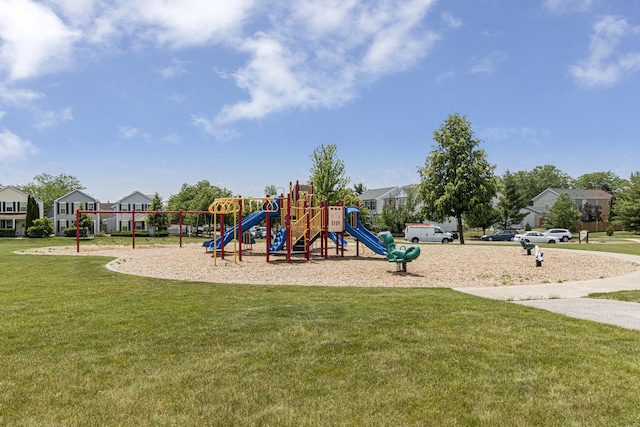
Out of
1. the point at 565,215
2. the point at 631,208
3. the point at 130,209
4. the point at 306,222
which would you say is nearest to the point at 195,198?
the point at 130,209

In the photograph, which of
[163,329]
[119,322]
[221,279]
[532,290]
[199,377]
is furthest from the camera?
[221,279]

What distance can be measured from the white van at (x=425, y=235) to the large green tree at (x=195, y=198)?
28.5 meters

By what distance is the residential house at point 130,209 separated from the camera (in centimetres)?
7056

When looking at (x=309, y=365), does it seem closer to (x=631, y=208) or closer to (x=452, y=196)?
(x=452, y=196)

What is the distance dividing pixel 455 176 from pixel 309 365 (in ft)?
131

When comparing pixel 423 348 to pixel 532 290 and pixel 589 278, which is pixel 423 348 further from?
pixel 589 278

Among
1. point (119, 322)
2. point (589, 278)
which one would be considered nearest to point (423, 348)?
point (119, 322)

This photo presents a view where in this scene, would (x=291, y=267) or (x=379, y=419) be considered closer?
(x=379, y=419)

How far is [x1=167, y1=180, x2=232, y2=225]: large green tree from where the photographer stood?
6143 cm

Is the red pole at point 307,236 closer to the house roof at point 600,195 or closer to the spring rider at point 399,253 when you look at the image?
the spring rider at point 399,253

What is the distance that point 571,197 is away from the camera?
85.0 m

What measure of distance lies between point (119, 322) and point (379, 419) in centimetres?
528

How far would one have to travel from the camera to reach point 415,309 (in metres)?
8.70

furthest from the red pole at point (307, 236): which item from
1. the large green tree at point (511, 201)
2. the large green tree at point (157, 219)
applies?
the large green tree at point (511, 201)
